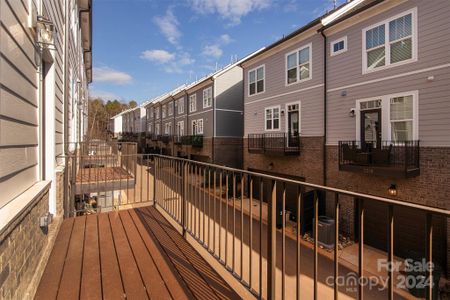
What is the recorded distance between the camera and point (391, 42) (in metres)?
7.94

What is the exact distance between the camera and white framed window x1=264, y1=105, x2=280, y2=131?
12.6 m

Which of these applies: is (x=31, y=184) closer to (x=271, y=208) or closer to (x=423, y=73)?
(x=271, y=208)

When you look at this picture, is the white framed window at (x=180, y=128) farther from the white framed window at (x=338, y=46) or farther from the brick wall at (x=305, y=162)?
the white framed window at (x=338, y=46)

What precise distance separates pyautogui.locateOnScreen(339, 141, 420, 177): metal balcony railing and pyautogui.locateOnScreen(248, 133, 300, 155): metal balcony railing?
2599mm

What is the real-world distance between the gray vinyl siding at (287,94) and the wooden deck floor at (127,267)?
8653mm

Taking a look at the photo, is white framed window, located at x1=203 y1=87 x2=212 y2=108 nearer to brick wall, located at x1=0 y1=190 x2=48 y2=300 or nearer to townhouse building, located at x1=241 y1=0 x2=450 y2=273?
townhouse building, located at x1=241 y1=0 x2=450 y2=273

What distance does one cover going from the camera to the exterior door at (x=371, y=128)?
27.2 ft

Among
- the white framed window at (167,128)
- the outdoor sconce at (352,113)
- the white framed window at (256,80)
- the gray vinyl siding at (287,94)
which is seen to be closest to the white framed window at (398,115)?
the outdoor sconce at (352,113)

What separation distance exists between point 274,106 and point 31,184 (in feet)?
37.8

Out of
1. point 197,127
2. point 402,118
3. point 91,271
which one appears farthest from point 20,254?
point 197,127

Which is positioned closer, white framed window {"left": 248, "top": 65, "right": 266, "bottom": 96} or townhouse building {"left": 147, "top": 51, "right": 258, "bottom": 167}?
white framed window {"left": 248, "top": 65, "right": 266, "bottom": 96}

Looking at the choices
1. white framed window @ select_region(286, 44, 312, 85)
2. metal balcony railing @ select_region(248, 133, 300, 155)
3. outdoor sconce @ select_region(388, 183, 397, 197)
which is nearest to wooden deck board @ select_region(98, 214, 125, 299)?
outdoor sconce @ select_region(388, 183, 397, 197)

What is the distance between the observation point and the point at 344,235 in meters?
9.09

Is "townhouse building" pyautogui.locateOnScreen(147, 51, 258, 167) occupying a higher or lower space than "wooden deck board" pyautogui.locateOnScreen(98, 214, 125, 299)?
higher
